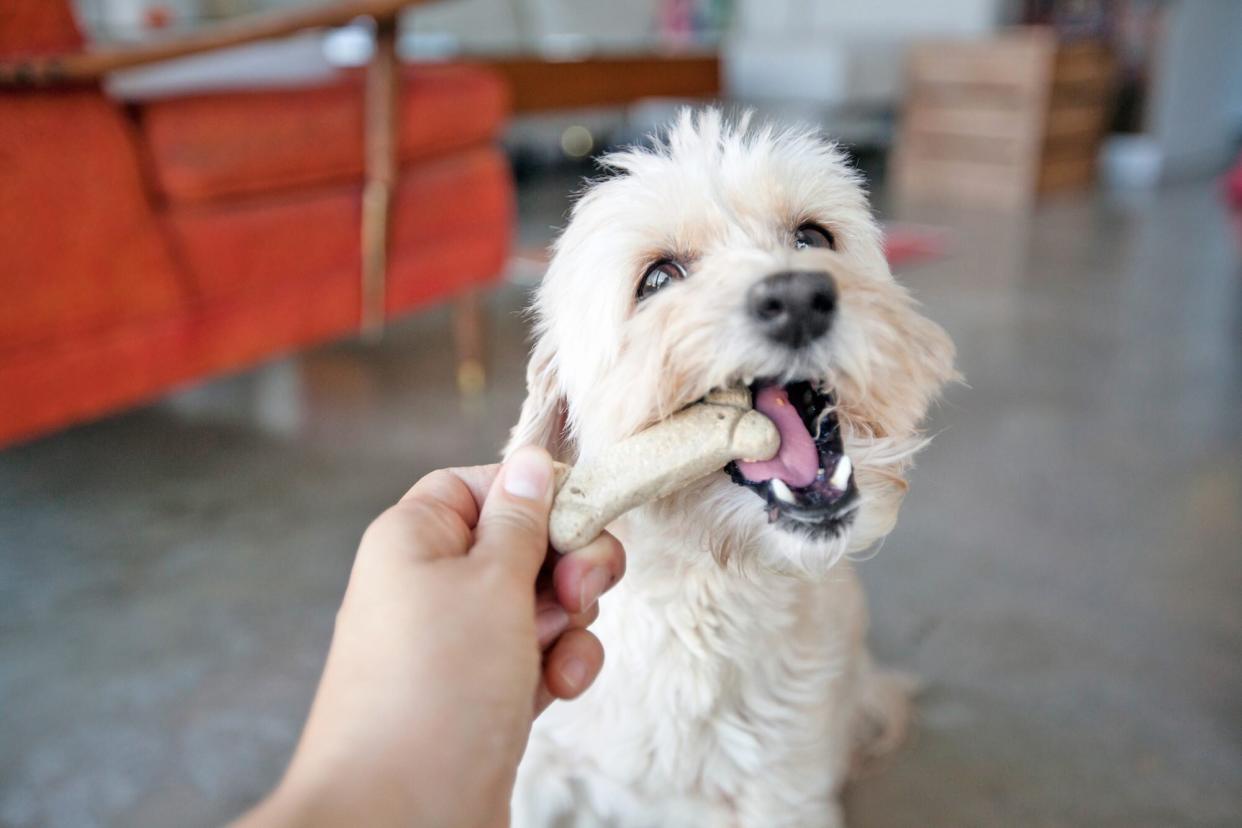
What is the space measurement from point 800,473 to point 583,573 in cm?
19

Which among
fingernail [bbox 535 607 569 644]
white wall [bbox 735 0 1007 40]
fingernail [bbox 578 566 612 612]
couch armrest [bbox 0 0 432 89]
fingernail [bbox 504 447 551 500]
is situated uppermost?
white wall [bbox 735 0 1007 40]

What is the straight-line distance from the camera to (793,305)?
26.0 inches

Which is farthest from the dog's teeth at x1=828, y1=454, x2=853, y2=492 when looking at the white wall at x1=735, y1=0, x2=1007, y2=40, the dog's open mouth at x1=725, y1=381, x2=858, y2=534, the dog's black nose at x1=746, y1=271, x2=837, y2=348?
the white wall at x1=735, y1=0, x2=1007, y2=40

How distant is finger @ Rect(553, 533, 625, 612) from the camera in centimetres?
66

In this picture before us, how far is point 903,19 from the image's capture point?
6.37m

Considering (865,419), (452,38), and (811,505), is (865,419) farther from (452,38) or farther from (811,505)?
(452,38)

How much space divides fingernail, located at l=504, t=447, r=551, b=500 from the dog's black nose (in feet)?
0.62

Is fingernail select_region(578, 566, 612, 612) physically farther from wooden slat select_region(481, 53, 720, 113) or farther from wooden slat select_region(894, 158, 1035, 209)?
wooden slat select_region(894, 158, 1035, 209)

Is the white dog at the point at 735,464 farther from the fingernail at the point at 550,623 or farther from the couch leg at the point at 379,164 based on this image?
the couch leg at the point at 379,164

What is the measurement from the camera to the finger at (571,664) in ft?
2.27

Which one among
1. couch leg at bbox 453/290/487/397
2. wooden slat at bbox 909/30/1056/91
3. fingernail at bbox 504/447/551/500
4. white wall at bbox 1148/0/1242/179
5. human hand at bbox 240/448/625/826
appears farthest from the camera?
white wall at bbox 1148/0/1242/179

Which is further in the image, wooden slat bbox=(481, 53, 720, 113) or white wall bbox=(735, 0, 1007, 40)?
white wall bbox=(735, 0, 1007, 40)

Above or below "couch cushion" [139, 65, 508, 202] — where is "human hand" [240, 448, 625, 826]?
below

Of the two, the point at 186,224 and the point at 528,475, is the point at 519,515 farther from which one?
the point at 186,224
